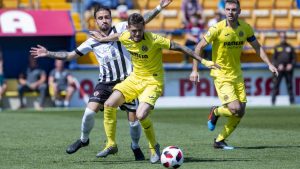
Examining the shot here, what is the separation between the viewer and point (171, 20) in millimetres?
26750

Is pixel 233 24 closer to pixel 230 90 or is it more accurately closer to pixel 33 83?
pixel 230 90

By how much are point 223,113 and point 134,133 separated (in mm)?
2128

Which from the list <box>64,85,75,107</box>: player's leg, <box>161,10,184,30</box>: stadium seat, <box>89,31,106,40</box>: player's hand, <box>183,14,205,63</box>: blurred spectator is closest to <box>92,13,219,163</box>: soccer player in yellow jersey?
<box>89,31,106,40</box>: player's hand

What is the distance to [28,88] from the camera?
79.6ft

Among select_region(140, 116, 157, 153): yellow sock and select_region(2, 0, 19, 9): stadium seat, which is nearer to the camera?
select_region(140, 116, 157, 153): yellow sock

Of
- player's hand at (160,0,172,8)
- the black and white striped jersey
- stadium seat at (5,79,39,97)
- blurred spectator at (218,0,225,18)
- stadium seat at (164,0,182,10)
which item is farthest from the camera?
stadium seat at (164,0,182,10)

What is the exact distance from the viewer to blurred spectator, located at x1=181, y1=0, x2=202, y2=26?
25594 millimetres

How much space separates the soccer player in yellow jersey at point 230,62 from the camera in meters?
12.7

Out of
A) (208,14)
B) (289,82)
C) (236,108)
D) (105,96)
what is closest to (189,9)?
(208,14)

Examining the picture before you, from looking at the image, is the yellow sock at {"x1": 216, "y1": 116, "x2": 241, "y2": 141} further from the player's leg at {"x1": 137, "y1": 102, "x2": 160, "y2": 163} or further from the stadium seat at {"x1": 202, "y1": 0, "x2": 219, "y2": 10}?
the stadium seat at {"x1": 202, "y1": 0, "x2": 219, "y2": 10}

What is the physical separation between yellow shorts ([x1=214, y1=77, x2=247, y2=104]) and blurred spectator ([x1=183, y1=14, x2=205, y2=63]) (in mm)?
11956

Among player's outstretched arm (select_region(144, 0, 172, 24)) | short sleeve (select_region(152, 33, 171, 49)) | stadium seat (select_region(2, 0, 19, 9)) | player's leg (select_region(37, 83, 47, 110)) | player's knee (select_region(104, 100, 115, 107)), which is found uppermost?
player's outstretched arm (select_region(144, 0, 172, 24))

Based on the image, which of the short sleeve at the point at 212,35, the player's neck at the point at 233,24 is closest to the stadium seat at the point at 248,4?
the player's neck at the point at 233,24

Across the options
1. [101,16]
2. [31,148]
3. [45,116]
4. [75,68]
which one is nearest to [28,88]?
[75,68]
